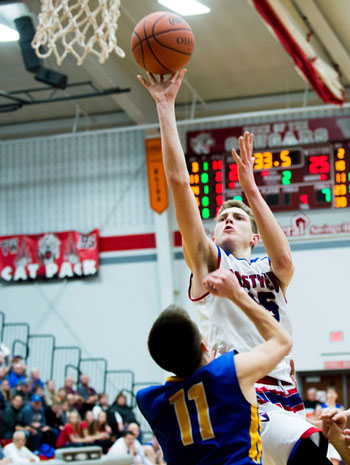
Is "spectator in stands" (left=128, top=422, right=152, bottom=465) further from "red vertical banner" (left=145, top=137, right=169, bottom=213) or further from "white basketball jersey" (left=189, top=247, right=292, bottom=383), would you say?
"white basketball jersey" (left=189, top=247, right=292, bottom=383)

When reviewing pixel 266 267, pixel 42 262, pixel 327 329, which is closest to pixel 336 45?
pixel 327 329

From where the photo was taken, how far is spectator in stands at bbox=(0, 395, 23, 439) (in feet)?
44.0

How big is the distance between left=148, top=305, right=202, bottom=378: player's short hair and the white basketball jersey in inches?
29.8

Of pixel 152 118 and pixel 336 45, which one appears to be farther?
pixel 152 118

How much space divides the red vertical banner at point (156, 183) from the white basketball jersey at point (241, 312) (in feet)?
39.8

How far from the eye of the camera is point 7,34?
13258 mm

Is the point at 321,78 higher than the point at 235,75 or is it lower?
lower

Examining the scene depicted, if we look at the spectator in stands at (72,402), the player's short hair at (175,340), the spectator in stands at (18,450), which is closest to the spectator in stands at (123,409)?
the spectator in stands at (72,402)

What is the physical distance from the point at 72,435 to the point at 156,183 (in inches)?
224

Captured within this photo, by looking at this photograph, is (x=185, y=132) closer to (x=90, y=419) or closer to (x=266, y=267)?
(x=90, y=419)

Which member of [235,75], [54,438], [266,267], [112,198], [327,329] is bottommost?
[54,438]

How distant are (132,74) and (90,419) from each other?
7057 mm

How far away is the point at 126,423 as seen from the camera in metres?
14.8

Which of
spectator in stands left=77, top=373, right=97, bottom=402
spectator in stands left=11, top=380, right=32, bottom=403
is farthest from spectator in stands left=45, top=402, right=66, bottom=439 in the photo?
spectator in stands left=77, top=373, right=97, bottom=402
